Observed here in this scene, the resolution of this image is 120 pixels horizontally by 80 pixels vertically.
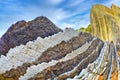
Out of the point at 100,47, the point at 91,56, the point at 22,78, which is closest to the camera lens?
the point at 22,78

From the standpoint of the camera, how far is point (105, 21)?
19.9 m

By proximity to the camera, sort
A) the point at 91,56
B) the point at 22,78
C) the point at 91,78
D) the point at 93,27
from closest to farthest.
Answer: the point at 22,78 → the point at 91,78 → the point at 91,56 → the point at 93,27

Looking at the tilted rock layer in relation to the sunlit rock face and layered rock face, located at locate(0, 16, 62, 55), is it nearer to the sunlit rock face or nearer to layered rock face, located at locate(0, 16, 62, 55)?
layered rock face, located at locate(0, 16, 62, 55)

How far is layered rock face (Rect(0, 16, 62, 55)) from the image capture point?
5781 millimetres

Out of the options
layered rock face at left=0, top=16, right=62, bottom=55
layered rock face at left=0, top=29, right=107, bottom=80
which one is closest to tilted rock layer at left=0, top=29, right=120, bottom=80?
layered rock face at left=0, top=29, right=107, bottom=80

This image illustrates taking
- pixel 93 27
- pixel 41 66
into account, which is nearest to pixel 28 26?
pixel 41 66

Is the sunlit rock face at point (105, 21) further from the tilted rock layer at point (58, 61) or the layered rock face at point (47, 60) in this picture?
the layered rock face at point (47, 60)

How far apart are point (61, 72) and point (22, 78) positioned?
2.76 feet

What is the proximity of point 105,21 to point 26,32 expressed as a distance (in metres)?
14.6

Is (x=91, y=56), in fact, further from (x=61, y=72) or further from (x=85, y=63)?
(x=61, y=72)

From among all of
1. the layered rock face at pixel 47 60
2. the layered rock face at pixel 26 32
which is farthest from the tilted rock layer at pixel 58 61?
the layered rock face at pixel 26 32

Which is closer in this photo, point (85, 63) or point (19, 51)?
point (19, 51)

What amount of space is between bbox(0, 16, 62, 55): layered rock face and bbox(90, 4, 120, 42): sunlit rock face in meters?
10.1

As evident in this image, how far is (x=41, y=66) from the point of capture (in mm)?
5562
